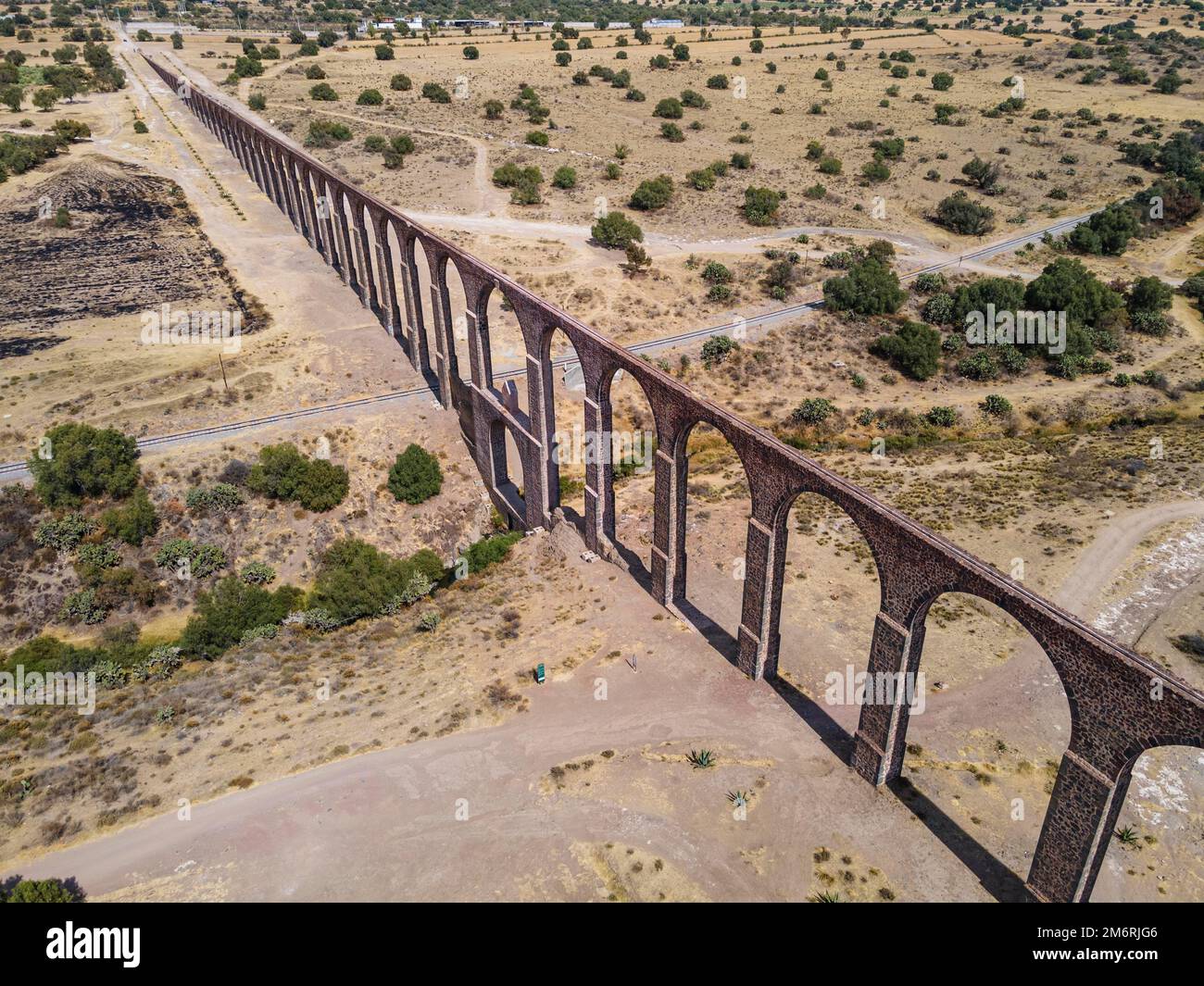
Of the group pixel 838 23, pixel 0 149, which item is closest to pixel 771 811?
pixel 0 149

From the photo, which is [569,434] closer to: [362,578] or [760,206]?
[362,578]

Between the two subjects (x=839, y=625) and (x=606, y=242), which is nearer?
(x=839, y=625)

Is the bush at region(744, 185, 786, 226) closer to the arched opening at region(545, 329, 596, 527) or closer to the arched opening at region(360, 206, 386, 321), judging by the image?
the arched opening at region(545, 329, 596, 527)

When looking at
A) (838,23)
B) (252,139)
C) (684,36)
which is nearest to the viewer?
(252,139)

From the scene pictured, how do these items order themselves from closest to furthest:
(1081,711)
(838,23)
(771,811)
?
(1081,711), (771,811), (838,23)

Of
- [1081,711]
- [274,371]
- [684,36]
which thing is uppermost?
[684,36]

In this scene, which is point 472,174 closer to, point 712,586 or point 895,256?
point 895,256

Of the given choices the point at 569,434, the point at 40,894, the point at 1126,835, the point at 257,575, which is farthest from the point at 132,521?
the point at 1126,835
